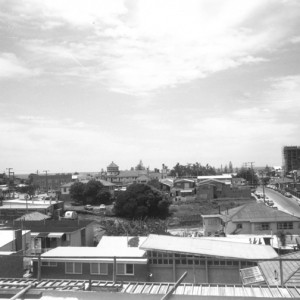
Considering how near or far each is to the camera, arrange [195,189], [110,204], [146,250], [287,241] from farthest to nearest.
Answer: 1. [195,189]
2. [110,204]
3. [287,241]
4. [146,250]

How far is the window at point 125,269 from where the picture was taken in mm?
17062

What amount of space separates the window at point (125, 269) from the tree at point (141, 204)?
32.7 metres

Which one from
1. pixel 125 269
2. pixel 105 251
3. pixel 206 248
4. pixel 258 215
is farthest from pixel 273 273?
pixel 258 215

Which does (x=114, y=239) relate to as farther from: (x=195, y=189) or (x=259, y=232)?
(x=195, y=189)

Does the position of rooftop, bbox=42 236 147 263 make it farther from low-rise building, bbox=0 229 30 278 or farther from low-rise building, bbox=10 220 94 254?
low-rise building, bbox=10 220 94 254

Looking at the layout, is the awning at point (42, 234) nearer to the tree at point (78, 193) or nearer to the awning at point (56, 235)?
the awning at point (56, 235)

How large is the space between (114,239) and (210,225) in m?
16.5

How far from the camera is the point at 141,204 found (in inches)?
2014

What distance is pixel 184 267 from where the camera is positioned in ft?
57.5

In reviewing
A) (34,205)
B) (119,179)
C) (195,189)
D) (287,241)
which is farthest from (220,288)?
(119,179)

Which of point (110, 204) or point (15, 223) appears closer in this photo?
point (15, 223)

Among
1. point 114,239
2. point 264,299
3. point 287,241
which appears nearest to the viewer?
point 264,299

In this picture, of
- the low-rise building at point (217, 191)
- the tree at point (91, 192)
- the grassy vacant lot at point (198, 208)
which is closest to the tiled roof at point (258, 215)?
the grassy vacant lot at point (198, 208)

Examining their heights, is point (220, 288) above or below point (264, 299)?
below
